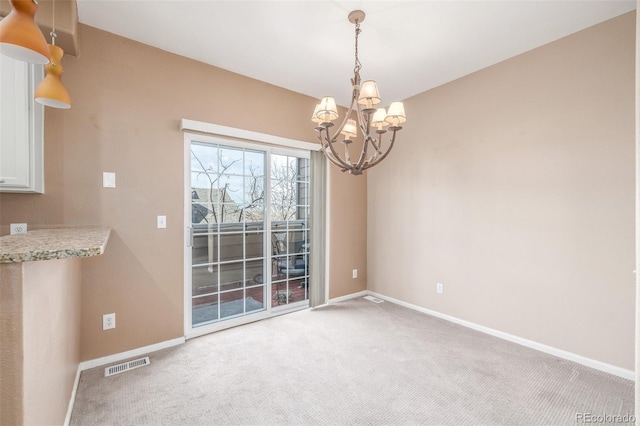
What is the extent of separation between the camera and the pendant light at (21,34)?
1054 millimetres

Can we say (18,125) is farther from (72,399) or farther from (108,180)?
(72,399)

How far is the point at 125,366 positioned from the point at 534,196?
395cm

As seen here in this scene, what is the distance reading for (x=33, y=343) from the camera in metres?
1.04

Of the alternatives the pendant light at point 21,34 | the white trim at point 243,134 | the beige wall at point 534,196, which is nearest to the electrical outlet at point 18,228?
the white trim at point 243,134

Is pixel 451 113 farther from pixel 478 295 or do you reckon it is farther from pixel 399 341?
pixel 399 341

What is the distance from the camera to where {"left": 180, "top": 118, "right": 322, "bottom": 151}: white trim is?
277cm

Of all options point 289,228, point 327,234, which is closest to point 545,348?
point 327,234

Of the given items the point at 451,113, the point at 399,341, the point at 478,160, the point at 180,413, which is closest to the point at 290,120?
the point at 451,113

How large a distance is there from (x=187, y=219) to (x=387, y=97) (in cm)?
295

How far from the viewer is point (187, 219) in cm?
283

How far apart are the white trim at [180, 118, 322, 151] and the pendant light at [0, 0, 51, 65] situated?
1605 mm

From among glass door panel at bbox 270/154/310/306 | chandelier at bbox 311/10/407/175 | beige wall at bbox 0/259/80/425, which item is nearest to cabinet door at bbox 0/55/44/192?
beige wall at bbox 0/259/80/425
